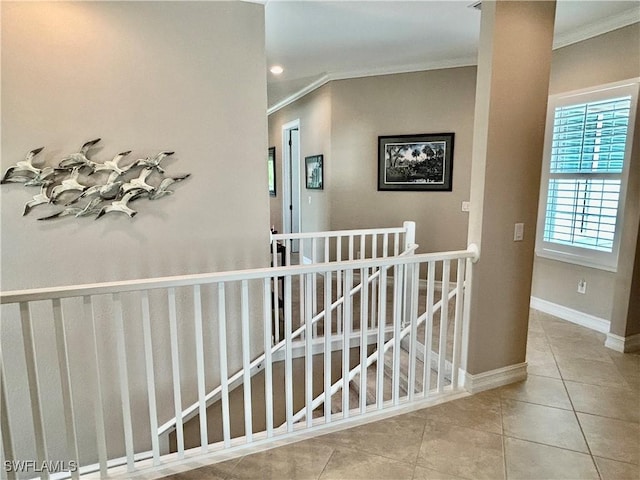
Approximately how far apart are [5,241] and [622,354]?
4.41 metres

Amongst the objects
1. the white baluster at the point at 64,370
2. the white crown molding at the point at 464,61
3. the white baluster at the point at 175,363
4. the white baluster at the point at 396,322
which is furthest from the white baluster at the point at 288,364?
the white crown molding at the point at 464,61

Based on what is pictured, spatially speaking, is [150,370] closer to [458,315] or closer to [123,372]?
[123,372]

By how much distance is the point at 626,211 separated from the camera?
303cm

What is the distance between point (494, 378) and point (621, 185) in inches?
80.4

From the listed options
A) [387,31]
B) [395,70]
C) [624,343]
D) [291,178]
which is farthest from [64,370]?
[291,178]

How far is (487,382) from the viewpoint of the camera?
2570mm

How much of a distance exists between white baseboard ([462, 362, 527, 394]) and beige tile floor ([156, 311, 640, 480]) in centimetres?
5

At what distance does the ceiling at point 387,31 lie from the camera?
2.98m

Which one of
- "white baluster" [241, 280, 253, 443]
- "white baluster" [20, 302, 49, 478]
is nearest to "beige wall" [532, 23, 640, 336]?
"white baluster" [241, 280, 253, 443]

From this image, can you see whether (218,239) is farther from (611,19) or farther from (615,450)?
(611,19)

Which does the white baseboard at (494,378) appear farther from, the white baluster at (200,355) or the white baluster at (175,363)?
the white baluster at (175,363)

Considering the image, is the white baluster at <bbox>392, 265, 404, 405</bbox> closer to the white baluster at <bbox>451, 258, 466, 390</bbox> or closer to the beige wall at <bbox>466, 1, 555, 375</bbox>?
the white baluster at <bbox>451, 258, 466, 390</bbox>

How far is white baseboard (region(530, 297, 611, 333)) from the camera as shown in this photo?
3502mm

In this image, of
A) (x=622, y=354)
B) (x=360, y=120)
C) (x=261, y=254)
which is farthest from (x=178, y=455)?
(x=360, y=120)
